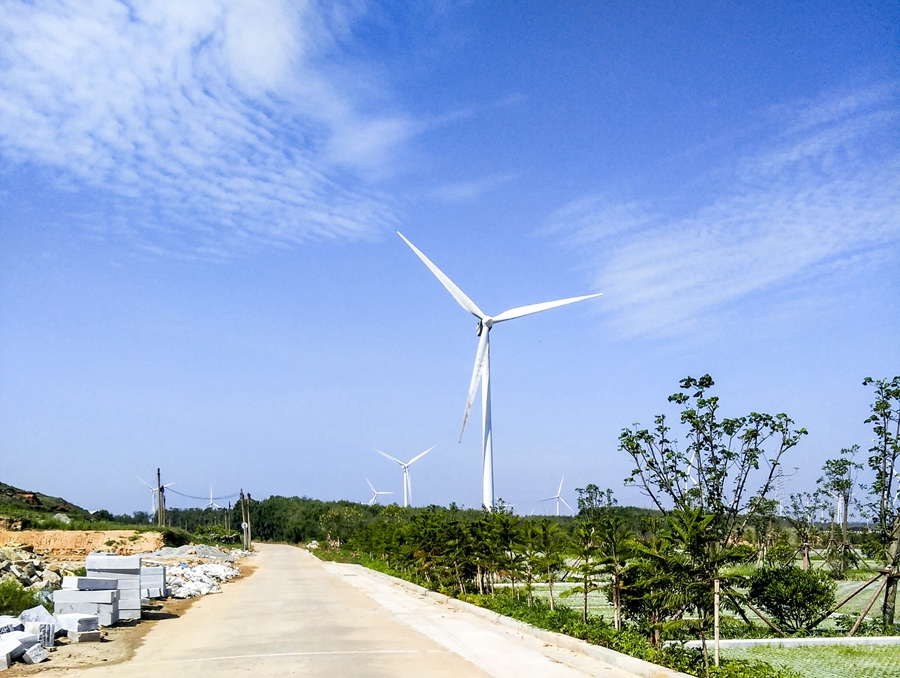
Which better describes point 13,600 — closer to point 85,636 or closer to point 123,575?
point 123,575

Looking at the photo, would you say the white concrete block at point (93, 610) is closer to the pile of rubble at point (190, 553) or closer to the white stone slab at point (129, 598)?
the white stone slab at point (129, 598)

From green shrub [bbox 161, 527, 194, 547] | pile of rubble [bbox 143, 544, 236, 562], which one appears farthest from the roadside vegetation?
green shrub [bbox 161, 527, 194, 547]

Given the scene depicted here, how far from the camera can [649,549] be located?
10.8m

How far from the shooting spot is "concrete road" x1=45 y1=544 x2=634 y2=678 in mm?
10953

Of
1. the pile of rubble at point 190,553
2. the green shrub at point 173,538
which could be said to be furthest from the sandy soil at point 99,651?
the green shrub at point 173,538

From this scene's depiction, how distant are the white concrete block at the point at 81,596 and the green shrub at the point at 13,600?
1428 millimetres

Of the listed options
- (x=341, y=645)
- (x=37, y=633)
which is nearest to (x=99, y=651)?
(x=37, y=633)

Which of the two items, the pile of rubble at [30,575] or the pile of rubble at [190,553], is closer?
the pile of rubble at [30,575]

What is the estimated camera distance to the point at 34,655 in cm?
1165

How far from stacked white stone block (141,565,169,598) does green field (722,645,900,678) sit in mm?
14571

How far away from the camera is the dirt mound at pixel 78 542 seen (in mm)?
44469

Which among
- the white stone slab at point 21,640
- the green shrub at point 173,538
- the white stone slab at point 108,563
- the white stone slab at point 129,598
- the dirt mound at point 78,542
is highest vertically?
the white stone slab at point 108,563

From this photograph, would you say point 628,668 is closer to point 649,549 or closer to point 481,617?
point 649,549

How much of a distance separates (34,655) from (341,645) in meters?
4.55
